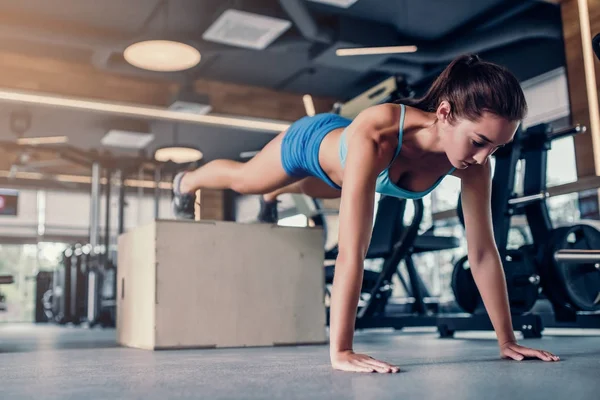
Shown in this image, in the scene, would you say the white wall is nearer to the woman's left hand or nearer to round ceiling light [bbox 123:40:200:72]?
round ceiling light [bbox 123:40:200:72]

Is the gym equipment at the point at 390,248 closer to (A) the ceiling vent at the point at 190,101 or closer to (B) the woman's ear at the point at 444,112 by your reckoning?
(B) the woman's ear at the point at 444,112

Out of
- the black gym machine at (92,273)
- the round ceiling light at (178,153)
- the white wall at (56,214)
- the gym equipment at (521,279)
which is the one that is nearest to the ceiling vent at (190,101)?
the round ceiling light at (178,153)

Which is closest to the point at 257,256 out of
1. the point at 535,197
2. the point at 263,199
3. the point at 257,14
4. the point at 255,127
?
the point at 263,199

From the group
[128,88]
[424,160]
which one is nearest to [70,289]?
[128,88]

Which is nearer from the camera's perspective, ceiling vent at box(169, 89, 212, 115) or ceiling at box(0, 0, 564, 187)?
ceiling at box(0, 0, 564, 187)

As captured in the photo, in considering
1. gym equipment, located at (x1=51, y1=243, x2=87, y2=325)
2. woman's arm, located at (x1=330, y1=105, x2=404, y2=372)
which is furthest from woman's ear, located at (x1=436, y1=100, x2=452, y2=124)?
gym equipment, located at (x1=51, y1=243, x2=87, y2=325)

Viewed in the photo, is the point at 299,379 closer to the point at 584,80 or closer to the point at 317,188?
the point at 317,188

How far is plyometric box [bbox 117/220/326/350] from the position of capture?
7.55 ft

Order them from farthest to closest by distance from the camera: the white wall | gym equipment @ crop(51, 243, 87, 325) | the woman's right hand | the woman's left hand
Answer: the white wall < gym equipment @ crop(51, 243, 87, 325) < the woman's left hand < the woman's right hand

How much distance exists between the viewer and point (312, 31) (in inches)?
208

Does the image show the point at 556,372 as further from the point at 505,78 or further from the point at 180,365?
the point at 180,365

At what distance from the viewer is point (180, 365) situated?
1605 millimetres

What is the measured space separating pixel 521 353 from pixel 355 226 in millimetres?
532

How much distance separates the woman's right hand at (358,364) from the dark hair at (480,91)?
1.89ft
